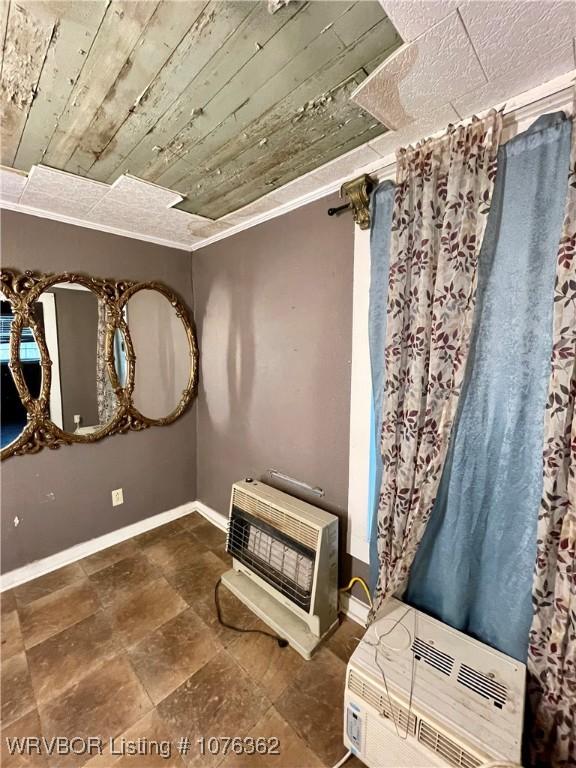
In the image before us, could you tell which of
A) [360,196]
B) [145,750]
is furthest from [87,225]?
[145,750]

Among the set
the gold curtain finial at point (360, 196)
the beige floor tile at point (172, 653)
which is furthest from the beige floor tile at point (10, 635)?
the gold curtain finial at point (360, 196)

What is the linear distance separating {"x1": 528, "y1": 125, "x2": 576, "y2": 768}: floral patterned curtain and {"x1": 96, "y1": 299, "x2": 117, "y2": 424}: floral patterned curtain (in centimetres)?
239

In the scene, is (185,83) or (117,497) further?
(117,497)

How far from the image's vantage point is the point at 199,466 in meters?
2.73

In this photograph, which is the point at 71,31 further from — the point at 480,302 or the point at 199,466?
the point at 199,466

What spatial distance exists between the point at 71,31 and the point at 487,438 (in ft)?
5.64

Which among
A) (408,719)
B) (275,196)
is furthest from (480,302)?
(408,719)

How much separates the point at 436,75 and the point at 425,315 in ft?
2.31

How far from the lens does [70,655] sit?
1.49 metres

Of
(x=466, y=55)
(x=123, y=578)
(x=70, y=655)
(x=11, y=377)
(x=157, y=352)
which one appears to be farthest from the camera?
(x=157, y=352)

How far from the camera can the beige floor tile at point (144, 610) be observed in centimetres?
162

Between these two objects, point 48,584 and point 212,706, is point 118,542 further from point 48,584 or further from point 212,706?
point 212,706

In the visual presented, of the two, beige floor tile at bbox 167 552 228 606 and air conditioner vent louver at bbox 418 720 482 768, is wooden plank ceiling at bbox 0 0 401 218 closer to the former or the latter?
air conditioner vent louver at bbox 418 720 482 768

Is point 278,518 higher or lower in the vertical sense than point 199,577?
higher
